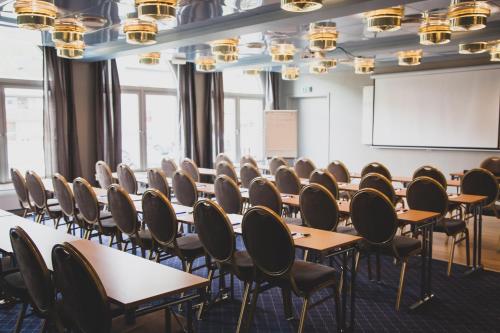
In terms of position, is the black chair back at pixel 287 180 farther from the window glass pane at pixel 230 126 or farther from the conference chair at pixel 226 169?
the window glass pane at pixel 230 126

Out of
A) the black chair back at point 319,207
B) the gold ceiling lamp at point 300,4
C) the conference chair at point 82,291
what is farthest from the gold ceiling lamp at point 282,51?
the conference chair at point 82,291

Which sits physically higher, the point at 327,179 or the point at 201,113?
the point at 201,113

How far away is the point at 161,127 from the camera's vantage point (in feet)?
35.8

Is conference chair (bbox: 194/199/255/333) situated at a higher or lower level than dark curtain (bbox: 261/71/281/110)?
lower

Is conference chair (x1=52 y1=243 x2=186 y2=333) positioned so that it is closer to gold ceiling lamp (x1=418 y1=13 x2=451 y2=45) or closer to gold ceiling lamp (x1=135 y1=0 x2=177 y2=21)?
gold ceiling lamp (x1=135 y1=0 x2=177 y2=21)

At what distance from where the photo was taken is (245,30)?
6184mm

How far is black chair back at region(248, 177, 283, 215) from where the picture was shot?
5004 millimetres

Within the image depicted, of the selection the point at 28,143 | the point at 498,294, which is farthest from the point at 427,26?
the point at 28,143

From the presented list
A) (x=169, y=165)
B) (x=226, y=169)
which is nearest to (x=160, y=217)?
(x=226, y=169)

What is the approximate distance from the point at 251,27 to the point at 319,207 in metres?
2.64

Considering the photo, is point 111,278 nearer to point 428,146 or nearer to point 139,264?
point 139,264

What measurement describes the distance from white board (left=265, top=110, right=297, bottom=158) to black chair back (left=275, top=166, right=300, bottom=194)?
482cm

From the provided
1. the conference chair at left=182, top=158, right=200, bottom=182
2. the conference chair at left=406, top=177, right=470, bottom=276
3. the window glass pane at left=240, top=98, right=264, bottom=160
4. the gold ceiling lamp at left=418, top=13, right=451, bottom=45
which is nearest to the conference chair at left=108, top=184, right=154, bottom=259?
the conference chair at left=406, top=177, right=470, bottom=276

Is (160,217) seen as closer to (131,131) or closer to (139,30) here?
(139,30)
